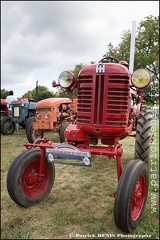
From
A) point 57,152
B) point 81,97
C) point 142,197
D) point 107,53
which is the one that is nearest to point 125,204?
point 142,197

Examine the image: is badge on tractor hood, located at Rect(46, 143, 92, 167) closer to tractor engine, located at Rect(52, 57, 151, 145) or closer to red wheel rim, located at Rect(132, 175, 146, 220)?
tractor engine, located at Rect(52, 57, 151, 145)

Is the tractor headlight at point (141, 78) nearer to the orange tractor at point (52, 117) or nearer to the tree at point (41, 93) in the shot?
the orange tractor at point (52, 117)

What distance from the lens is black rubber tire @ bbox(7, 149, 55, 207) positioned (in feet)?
7.07

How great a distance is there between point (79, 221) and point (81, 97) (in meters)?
1.03

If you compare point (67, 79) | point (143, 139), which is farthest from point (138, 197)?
point (67, 79)

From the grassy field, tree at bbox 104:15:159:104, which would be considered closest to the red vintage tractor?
the grassy field

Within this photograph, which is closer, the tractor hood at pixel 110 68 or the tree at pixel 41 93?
the tree at pixel 41 93

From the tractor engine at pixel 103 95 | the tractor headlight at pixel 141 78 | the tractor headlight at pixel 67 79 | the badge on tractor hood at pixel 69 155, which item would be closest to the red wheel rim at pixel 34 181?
the badge on tractor hood at pixel 69 155

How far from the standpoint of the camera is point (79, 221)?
2.07 metres

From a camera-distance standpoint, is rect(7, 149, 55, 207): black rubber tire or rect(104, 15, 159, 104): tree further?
rect(7, 149, 55, 207): black rubber tire

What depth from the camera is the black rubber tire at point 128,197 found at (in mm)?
→ 1770

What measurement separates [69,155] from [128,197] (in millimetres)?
524

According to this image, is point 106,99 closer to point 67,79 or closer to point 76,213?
point 67,79

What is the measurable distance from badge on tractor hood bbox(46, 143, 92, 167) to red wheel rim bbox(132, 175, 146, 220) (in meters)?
0.45
